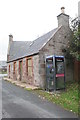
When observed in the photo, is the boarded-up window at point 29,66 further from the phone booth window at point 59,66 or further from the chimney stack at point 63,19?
the chimney stack at point 63,19

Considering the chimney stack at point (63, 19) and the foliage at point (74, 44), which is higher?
the chimney stack at point (63, 19)

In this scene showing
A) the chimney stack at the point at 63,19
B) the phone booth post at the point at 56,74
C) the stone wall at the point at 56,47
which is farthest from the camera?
the chimney stack at the point at 63,19

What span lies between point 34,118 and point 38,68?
29.9 ft

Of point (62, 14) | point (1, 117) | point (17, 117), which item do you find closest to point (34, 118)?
point (17, 117)

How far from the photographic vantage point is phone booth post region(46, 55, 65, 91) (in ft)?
45.9

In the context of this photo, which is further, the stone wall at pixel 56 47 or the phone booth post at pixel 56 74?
the stone wall at pixel 56 47

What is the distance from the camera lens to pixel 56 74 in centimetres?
1397

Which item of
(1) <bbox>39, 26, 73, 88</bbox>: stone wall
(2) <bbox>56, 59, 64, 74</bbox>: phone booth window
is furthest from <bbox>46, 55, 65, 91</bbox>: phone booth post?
(1) <bbox>39, 26, 73, 88</bbox>: stone wall

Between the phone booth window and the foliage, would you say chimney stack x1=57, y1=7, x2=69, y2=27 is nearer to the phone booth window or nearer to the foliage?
the foliage

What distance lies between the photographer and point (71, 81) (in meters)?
17.1

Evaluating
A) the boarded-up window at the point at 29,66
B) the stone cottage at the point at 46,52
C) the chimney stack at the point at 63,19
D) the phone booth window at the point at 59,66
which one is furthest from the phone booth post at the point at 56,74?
the chimney stack at the point at 63,19

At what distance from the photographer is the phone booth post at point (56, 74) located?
14.0 m

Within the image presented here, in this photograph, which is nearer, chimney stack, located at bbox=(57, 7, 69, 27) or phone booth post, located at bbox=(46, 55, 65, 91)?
phone booth post, located at bbox=(46, 55, 65, 91)

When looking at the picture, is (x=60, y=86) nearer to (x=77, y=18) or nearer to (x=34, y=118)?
(x=77, y=18)
